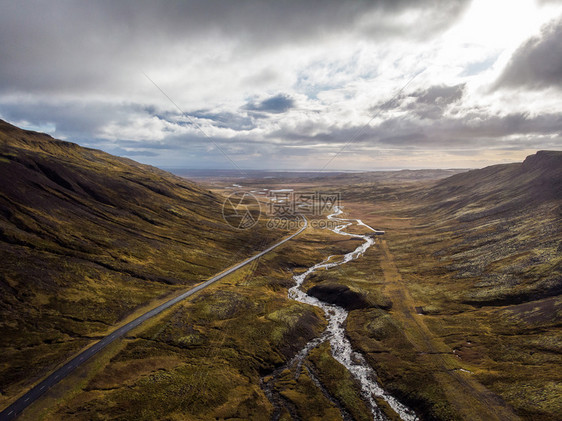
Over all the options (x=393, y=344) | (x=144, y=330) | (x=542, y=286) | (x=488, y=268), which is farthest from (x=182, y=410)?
(x=488, y=268)

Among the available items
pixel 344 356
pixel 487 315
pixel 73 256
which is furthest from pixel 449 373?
pixel 73 256

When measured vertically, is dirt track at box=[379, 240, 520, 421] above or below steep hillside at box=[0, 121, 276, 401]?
below

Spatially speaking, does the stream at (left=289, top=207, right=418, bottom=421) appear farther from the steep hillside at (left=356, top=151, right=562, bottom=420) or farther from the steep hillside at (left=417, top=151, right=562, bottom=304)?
the steep hillside at (left=417, top=151, right=562, bottom=304)

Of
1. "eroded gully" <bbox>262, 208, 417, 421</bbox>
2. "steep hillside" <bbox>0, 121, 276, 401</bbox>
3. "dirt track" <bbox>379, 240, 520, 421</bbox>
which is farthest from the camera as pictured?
"steep hillside" <bbox>0, 121, 276, 401</bbox>

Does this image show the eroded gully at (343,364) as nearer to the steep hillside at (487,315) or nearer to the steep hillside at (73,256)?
the steep hillside at (487,315)

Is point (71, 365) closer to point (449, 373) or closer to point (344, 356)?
point (344, 356)

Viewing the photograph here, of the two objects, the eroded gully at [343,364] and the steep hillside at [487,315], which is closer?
the eroded gully at [343,364]

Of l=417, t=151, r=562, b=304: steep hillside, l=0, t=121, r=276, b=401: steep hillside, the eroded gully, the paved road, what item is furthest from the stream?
l=0, t=121, r=276, b=401: steep hillside

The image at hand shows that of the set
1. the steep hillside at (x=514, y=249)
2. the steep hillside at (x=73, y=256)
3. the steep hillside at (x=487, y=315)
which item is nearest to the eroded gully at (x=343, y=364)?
the steep hillside at (x=487, y=315)
